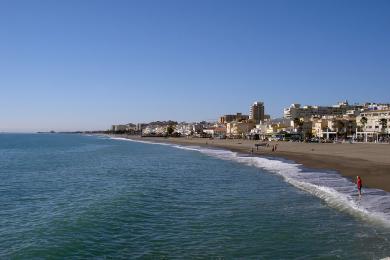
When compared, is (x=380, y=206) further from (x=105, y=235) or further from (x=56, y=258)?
(x=56, y=258)

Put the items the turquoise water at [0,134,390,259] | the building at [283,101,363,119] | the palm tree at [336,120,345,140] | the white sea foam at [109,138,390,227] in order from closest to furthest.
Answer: the turquoise water at [0,134,390,259] → the white sea foam at [109,138,390,227] → the palm tree at [336,120,345,140] → the building at [283,101,363,119]

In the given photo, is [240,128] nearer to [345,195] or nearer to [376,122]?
[376,122]

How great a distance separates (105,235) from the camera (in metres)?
13.7

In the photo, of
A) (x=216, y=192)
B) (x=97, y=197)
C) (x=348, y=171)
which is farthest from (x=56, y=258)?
(x=348, y=171)

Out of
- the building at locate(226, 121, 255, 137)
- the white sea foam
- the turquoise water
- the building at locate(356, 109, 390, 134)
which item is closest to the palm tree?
the building at locate(356, 109, 390, 134)

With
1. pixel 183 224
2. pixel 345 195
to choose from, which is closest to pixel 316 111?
pixel 345 195

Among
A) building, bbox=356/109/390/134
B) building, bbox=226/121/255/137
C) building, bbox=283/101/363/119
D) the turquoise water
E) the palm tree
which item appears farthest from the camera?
building, bbox=283/101/363/119

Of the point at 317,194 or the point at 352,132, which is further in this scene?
the point at 352,132

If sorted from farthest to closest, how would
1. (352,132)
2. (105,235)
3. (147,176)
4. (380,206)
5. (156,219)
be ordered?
(352,132) < (147,176) < (380,206) < (156,219) < (105,235)

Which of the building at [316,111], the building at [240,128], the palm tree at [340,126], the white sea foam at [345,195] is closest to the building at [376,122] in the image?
the palm tree at [340,126]

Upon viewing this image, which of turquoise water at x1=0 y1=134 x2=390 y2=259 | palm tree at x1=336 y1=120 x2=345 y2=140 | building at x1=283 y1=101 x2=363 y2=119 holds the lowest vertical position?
turquoise water at x1=0 y1=134 x2=390 y2=259

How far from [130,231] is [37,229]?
314cm

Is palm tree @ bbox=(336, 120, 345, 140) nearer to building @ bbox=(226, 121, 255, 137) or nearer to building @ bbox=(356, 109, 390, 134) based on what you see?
building @ bbox=(356, 109, 390, 134)

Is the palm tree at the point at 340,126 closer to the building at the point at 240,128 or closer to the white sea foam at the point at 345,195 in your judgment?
the building at the point at 240,128
